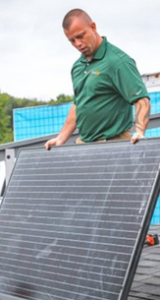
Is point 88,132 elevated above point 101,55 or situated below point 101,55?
below

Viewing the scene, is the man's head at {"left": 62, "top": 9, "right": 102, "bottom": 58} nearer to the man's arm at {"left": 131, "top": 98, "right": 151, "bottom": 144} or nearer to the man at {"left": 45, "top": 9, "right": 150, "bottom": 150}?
the man at {"left": 45, "top": 9, "right": 150, "bottom": 150}

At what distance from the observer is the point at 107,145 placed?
9.97 feet

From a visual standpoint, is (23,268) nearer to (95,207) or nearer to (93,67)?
(95,207)

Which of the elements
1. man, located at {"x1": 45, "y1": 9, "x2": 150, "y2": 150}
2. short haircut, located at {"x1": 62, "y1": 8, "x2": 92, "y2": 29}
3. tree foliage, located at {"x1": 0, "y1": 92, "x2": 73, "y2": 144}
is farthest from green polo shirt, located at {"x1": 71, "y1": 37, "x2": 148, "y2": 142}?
tree foliage, located at {"x1": 0, "y1": 92, "x2": 73, "y2": 144}

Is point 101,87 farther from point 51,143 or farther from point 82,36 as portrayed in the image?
point 51,143

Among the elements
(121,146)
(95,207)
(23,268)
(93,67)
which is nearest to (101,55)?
(93,67)

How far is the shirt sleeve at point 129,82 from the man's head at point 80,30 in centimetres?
21

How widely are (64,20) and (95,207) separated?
1.01 m

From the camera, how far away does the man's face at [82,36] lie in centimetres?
329

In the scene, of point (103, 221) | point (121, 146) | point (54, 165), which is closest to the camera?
point (103, 221)

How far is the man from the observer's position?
324 centimetres

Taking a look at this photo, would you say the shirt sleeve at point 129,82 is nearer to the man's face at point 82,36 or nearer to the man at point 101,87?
the man at point 101,87

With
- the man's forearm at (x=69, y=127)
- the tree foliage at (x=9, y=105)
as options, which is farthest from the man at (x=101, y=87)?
the tree foliage at (x=9, y=105)

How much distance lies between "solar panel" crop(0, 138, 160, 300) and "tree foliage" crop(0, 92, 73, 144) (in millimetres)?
45942
